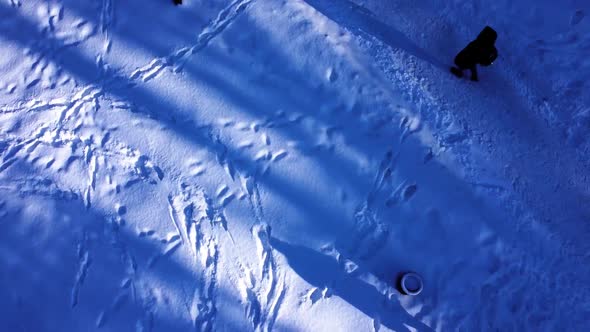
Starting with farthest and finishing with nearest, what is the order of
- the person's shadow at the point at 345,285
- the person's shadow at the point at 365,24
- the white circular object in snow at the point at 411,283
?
the person's shadow at the point at 365,24 < the person's shadow at the point at 345,285 < the white circular object in snow at the point at 411,283

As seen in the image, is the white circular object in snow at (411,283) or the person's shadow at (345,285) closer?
the white circular object in snow at (411,283)

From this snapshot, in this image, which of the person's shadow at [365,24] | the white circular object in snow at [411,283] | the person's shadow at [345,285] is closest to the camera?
the white circular object in snow at [411,283]

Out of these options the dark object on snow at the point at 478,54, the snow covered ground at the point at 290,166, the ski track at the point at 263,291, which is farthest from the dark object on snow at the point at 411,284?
the dark object on snow at the point at 478,54

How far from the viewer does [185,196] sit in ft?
9.76

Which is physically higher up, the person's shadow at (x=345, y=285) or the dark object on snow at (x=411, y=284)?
the dark object on snow at (x=411, y=284)

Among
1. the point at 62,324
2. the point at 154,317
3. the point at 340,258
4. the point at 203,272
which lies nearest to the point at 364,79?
the point at 340,258

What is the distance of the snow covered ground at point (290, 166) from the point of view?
275cm

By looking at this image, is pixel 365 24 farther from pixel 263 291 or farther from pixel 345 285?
pixel 263 291

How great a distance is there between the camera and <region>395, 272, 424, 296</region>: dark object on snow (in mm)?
2594

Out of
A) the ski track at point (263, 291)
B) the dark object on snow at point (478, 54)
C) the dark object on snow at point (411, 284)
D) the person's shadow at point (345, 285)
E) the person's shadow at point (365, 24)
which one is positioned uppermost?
the dark object on snow at point (478, 54)

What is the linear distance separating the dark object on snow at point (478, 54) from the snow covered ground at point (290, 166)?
0.18m

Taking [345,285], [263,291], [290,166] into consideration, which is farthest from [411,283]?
[290,166]

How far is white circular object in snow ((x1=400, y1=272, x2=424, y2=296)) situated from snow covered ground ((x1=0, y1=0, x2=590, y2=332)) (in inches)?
6.2

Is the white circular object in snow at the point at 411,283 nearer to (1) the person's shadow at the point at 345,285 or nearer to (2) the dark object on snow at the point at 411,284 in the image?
(2) the dark object on snow at the point at 411,284
